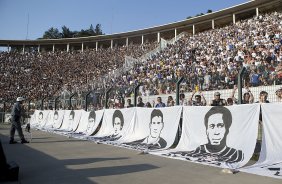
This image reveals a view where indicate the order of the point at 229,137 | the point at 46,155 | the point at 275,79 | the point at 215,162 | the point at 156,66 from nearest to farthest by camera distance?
the point at 215,162 < the point at 229,137 < the point at 46,155 < the point at 275,79 < the point at 156,66

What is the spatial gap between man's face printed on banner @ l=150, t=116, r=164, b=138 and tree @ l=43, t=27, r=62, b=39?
90415 mm

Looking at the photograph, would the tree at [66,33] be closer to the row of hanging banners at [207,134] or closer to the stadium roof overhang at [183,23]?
the stadium roof overhang at [183,23]

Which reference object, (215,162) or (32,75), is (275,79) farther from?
(32,75)

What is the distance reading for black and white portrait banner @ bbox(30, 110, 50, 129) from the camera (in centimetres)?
2263

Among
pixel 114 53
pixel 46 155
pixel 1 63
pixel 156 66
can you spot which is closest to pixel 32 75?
pixel 1 63

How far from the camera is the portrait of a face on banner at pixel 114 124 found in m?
12.3

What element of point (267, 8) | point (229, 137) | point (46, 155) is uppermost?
point (267, 8)

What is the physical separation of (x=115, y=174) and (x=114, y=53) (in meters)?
39.4

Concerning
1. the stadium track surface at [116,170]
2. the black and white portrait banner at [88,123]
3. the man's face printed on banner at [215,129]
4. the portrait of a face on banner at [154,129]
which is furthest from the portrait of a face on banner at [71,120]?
the man's face printed on banner at [215,129]

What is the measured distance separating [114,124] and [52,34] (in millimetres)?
90773

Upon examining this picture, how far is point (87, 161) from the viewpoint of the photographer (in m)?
7.74

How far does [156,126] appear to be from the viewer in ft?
34.9

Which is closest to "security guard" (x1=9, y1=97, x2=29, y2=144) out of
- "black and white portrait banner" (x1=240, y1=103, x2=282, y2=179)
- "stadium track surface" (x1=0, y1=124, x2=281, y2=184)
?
"stadium track surface" (x1=0, y1=124, x2=281, y2=184)

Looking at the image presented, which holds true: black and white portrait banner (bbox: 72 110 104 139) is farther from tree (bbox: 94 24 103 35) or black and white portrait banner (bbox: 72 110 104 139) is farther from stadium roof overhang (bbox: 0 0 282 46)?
tree (bbox: 94 24 103 35)
